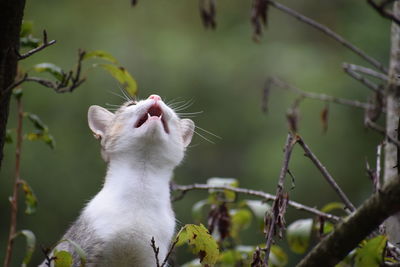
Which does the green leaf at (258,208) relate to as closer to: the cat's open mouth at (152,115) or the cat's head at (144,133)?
the cat's head at (144,133)

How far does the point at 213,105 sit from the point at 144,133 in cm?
704

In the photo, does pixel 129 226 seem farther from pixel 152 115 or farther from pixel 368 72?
pixel 368 72

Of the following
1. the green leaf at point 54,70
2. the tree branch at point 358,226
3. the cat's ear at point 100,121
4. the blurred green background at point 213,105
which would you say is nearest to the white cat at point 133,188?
the cat's ear at point 100,121

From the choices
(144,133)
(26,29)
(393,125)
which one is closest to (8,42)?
(26,29)

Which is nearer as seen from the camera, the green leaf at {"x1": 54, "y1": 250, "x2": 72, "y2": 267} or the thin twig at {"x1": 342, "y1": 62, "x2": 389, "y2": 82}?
the green leaf at {"x1": 54, "y1": 250, "x2": 72, "y2": 267}

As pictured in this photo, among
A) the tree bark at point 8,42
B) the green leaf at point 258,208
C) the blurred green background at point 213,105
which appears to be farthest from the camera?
the blurred green background at point 213,105

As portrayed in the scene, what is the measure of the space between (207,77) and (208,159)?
1451 millimetres

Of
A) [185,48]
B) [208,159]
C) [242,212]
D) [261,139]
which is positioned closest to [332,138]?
[261,139]

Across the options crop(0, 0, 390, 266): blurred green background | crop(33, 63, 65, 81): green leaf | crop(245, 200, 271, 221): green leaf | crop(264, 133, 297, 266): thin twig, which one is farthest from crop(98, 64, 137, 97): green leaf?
crop(0, 0, 390, 266): blurred green background

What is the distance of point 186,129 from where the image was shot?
3404 mm

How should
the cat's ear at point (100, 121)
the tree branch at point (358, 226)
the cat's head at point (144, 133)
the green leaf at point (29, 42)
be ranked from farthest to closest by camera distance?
the cat's ear at point (100, 121)
the cat's head at point (144, 133)
the green leaf at point (29, 42)
the tree branch at point (358, 226)

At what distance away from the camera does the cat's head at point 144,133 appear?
3121 mm

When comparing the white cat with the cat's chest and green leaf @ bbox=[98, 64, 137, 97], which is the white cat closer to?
the cat's chest

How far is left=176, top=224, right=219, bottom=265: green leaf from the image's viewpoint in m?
2.11
